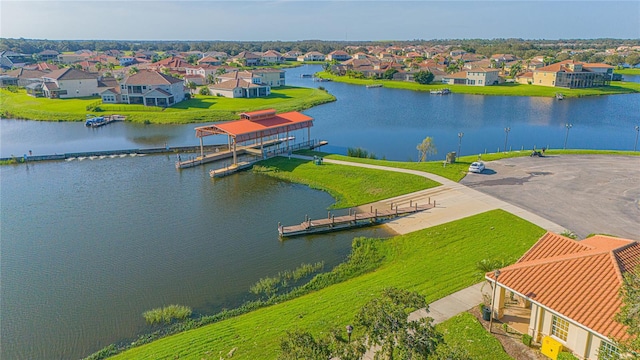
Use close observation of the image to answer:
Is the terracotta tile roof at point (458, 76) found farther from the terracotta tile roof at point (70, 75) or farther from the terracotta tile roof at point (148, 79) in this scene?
the terracotta tile roof at point (70, 75)

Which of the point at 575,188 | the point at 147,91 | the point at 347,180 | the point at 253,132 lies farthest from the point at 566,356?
the point at 147,91

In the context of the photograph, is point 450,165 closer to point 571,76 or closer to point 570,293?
point 570,293

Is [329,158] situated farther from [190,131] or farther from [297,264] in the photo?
[190,131]

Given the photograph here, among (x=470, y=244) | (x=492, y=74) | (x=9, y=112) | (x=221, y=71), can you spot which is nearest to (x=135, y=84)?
(x=9, y=112)

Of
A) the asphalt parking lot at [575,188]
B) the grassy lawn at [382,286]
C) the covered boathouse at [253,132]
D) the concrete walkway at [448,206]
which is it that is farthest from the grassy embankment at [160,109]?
the grassy lawn at [382,286]

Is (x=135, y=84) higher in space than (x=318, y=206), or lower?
higher

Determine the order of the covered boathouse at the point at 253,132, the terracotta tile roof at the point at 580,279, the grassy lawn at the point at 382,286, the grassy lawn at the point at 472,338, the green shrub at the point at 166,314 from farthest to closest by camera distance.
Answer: the covered boathouse at the point at 253,132
the green shrub at the point at 166,314
the grassy lawn at the point at 382,286
the grassy lawn at the point at 472,338
the terracotta tile roof at the point at 580,279

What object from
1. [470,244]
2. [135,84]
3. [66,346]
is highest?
[135,84]
